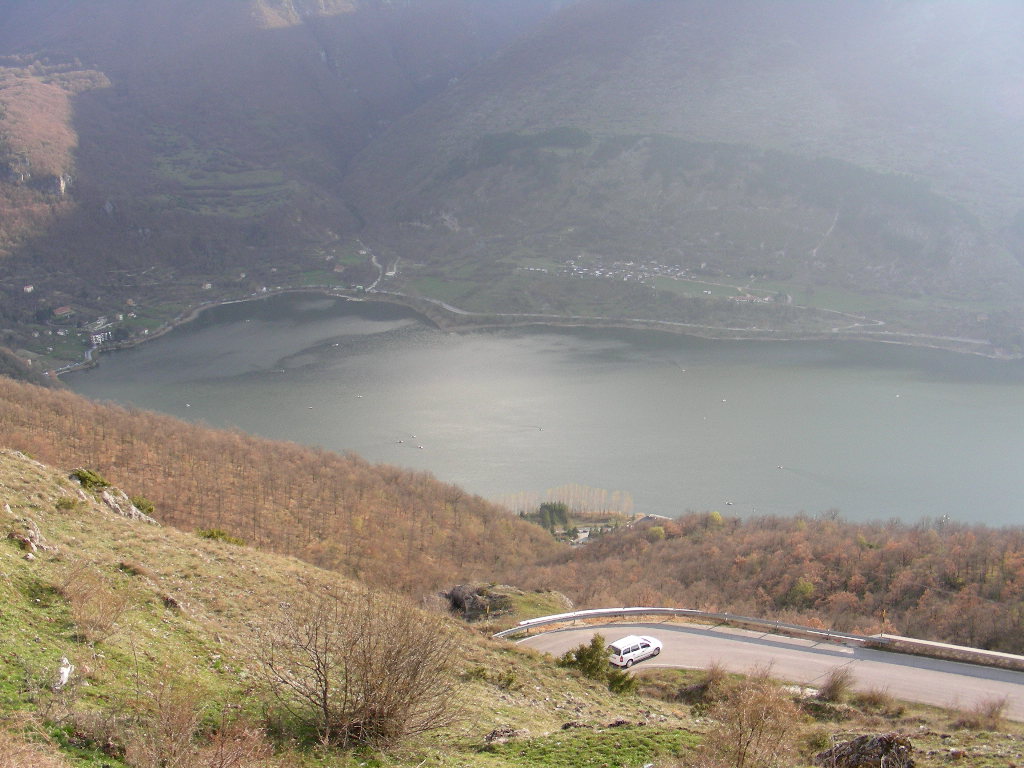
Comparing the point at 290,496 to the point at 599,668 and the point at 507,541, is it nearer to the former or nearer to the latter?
the point at 507,541

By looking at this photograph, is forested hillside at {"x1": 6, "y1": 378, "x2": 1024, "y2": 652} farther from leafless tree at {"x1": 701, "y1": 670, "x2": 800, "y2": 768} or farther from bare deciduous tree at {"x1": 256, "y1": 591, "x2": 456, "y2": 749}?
bare deciduous tree at {"x1": 256, "y1": 591, "x2": 456, "y2": 749}

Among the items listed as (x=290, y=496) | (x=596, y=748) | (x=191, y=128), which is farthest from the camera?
(x=191, y=128)

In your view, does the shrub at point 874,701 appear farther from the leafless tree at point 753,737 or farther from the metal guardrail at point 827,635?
the leafless tree at point 753,737

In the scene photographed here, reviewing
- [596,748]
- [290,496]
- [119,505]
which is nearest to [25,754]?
[596,748]

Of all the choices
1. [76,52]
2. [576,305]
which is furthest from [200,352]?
[76,52]

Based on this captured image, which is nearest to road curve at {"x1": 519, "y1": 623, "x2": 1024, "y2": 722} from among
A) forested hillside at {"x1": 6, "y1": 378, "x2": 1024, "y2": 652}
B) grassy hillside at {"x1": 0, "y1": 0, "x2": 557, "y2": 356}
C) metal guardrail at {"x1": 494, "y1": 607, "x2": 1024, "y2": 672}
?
metal guardrail at {"x1": 494, "y1": 607, "x2": 1024, "y2": 672}
